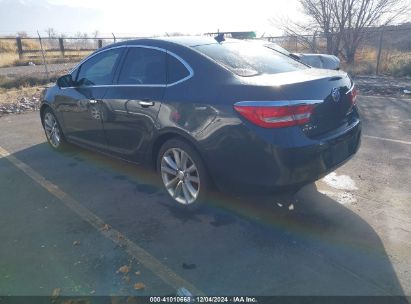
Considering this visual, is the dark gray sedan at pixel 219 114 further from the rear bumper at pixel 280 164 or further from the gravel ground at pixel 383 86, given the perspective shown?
the gravel ground at pixel 383 86

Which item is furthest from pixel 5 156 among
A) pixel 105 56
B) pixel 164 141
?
pixel 164 141

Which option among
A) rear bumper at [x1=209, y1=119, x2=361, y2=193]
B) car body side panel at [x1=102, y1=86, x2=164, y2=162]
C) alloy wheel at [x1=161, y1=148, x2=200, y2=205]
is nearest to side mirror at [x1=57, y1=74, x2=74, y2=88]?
car body side panel at [x1=102, y1=86, x2=164, y2=162]

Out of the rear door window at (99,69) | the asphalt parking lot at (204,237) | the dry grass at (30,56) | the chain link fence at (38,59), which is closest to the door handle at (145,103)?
the rear door window at (99,69)

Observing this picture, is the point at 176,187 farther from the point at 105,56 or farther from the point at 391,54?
the point at 391,54

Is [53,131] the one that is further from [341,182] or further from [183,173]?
[341,182]

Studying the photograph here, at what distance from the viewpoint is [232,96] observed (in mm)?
3311

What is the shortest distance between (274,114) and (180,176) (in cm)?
127

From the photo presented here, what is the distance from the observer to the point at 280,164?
3168 mm

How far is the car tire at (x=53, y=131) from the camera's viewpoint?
591 centimetres

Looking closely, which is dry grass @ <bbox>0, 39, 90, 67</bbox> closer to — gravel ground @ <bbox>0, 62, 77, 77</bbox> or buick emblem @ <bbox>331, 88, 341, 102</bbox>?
gravel ground @ <bbox>0, 62, 77, 77</bbox>

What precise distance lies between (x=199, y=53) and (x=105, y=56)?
61.6 inches

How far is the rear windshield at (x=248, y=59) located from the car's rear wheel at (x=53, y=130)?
2.99m

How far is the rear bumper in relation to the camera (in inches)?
124

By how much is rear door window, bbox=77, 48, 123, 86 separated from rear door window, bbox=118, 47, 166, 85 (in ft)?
0.73
